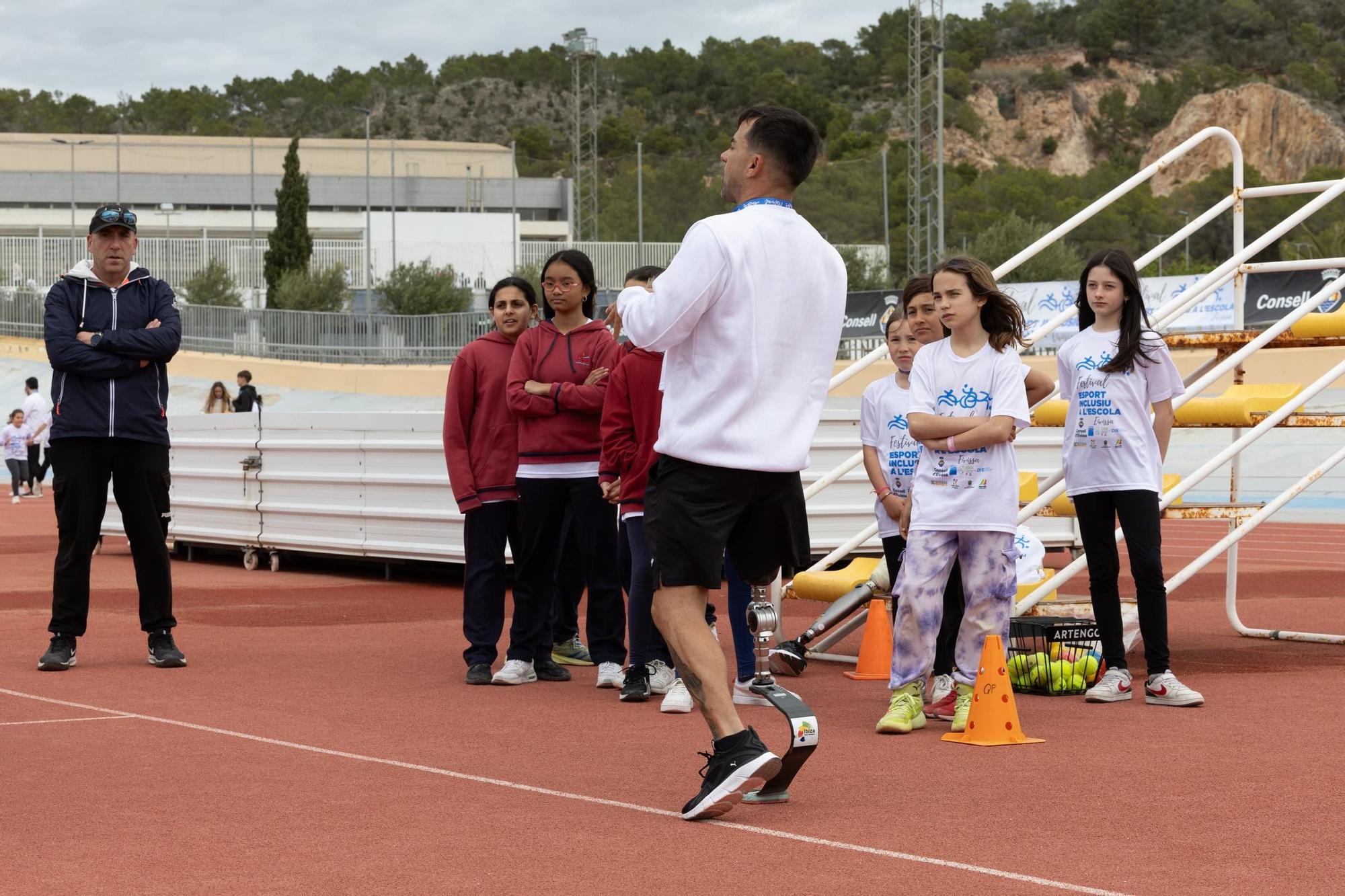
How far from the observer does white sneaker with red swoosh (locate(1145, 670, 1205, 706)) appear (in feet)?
23.4

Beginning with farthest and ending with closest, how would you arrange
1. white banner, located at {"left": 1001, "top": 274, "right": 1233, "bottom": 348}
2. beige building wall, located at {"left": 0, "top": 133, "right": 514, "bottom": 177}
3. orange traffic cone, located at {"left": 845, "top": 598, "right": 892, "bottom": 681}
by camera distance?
1. beige building wall, located at {"left": 0, "top": 133, "right": 514, "bottom": 177}
2. white banner, located at {"left": 1001, "top": 274, "right": 1233, "bottom": 348}
3. orange traffic cone, located at {"left": 845, "top": 598, "right": 892, "bottom": 681}

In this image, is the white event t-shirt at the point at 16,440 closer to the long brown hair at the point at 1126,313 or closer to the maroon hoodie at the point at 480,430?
the maroon hoodie at the point at 480,430

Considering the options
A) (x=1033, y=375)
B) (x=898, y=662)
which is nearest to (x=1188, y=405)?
(x=1033, y=375)

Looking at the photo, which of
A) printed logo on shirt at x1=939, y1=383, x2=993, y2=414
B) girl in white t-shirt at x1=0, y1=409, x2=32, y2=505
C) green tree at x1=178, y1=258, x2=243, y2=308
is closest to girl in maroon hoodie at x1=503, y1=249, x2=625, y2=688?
printed logo on shirt at x1=939, y1=383, x2=993, y2=414

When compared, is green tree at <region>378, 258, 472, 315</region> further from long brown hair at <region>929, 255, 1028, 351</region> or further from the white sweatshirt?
the white sweatshirt

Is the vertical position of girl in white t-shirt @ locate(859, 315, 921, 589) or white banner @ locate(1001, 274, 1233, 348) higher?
white banner @ locate(1001, 274, 1233, 348)

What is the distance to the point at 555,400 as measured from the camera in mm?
7781

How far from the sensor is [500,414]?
8219 millimetres

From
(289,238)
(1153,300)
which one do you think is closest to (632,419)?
(1153,300)

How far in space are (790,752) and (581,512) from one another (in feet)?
10.3

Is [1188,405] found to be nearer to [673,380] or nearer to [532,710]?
[532,710]

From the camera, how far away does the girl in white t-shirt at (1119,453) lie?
725 centimetres

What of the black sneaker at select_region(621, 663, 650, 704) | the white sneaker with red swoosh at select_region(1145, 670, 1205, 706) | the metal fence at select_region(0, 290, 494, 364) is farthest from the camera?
the metal fence at select_region(0, 290, 494, 364)

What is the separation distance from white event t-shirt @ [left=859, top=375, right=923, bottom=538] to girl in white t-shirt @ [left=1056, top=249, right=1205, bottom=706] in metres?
0.75
